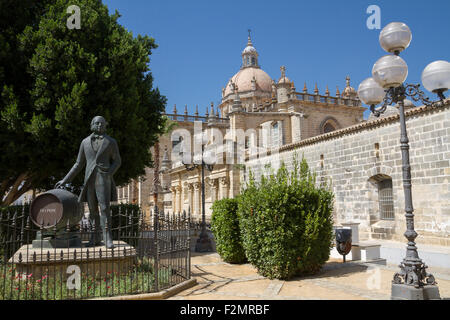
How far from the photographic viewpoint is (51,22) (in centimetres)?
1059

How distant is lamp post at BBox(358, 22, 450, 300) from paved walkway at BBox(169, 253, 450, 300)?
74 centimetres

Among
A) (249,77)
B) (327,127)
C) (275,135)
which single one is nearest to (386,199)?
(275,135)

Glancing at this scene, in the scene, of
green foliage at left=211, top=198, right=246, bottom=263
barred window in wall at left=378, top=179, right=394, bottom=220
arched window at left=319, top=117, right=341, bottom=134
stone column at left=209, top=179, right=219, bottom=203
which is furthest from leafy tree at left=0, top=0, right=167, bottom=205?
arched window at left=319, top=117, right=341, bottom=134

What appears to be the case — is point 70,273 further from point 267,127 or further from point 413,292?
point 267,127

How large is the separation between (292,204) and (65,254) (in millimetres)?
4693

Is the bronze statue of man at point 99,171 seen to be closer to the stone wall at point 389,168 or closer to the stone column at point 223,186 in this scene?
the stone wall at point 389,168

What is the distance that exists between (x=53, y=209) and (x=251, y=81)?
45227 millimetres

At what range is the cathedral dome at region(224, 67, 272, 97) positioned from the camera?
50.1 meters

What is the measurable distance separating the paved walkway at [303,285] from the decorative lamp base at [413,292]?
20.5 inches

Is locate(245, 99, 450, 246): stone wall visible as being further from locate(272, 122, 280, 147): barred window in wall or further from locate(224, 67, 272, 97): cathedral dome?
locate(224, 67, 272, 97): cathedral dome

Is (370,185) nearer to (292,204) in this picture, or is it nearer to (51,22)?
(292,204)

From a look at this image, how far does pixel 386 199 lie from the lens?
15047 millimetres

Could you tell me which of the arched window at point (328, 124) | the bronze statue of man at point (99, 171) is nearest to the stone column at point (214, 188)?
the arched window at point (328, 124)

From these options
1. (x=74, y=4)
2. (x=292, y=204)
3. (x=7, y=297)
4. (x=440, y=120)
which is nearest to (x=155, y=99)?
(x=74, y=4)
